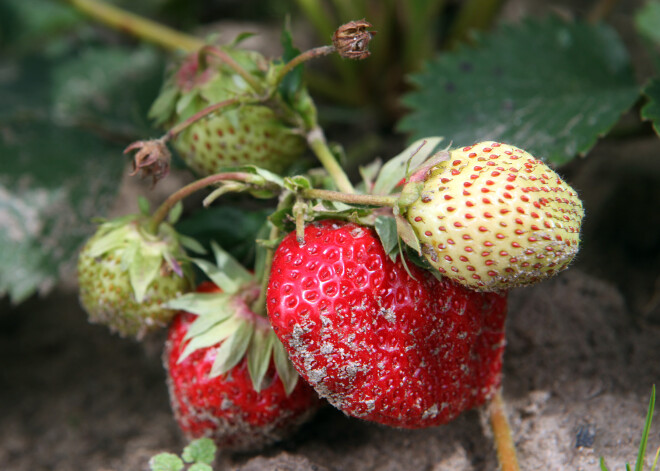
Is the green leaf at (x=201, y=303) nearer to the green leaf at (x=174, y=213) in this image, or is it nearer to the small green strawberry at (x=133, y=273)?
the small green strawberry at (x=133, y=273)

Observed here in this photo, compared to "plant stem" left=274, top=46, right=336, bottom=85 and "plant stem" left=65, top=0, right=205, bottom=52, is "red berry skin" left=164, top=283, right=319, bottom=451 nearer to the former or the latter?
"plant stem" left=274, top=46, right=336, bottom=85

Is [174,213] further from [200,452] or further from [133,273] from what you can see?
[200,452]

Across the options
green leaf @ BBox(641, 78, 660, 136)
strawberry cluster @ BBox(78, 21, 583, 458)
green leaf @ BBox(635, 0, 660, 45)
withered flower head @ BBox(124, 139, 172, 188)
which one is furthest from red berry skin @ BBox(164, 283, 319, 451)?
green leaf @ BBox(635, 0, 660, 45)

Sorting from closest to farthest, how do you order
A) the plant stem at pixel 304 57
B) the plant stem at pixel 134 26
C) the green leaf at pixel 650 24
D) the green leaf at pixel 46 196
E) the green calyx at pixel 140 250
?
the plant stem at pixel 304 57 < the green calyx at pixel 140 250 < the green leaf at pixel 46 196 < the green leaf at pixel 650 24 < the plant stem at pixel 134 26

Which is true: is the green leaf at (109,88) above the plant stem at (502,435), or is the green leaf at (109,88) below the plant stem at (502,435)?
above

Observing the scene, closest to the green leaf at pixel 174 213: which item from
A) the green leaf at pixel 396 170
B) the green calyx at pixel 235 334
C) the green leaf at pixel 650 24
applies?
the green calyx at pixel 235 334

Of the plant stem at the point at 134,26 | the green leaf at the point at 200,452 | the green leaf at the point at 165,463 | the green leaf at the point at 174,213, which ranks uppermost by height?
the plant stem at the point at 134,26

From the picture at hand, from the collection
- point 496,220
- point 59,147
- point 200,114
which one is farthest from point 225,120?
point 59,147

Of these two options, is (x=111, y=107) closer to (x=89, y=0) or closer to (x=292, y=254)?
(x=89, y=0)

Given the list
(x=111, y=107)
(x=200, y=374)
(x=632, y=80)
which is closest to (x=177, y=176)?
(x=111, y=107)
